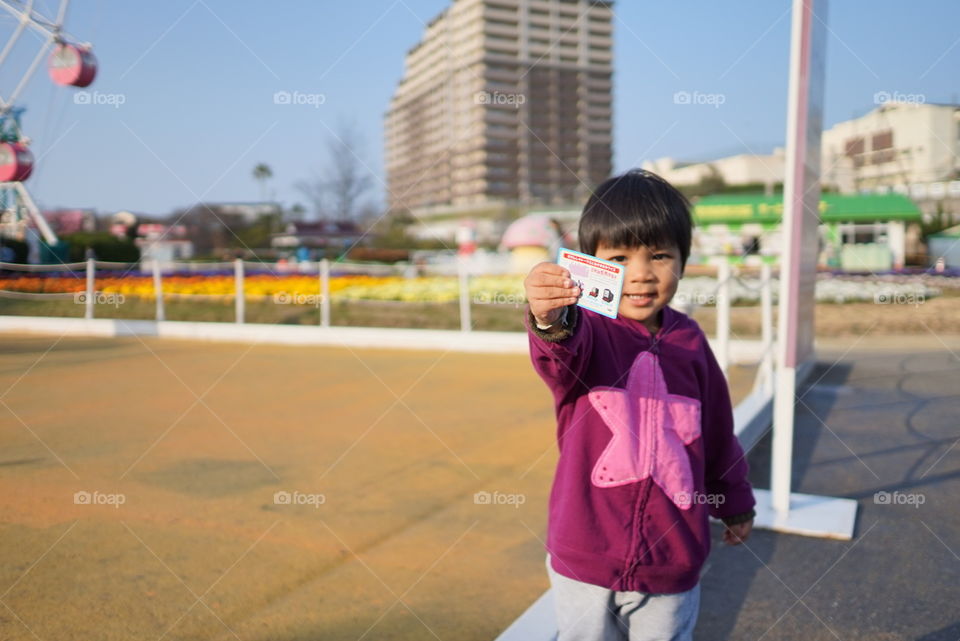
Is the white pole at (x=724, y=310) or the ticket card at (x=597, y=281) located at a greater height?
the ticket card at (x=597, y=281)

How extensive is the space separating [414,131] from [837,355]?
1777 inches

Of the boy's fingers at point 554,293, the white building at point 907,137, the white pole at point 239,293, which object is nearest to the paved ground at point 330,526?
the boy's fingers at point 554,293

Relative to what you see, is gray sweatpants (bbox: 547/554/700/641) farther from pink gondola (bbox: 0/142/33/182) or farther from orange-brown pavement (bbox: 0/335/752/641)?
pink gondola (bbox: 0/142/33/182)

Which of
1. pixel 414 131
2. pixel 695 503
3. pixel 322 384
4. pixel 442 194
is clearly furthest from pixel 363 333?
pixel 442 194

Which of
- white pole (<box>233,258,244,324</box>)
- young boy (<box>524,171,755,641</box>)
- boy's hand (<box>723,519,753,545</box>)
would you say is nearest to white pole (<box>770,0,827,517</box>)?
boy's hand (<box>723,519,753,545</box>)

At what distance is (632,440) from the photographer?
1.55 m

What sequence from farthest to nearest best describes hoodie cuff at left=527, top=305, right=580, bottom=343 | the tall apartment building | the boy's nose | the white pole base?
the tall apartment building
the white pole base
the boy's nose
hoodie cuff at left=527, top=305, right=580, bottom=343

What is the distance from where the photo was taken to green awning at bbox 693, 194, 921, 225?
2636 cm

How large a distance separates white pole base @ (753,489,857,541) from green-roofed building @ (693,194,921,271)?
20248 millimetres

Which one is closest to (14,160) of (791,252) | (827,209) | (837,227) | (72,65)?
(72,65)

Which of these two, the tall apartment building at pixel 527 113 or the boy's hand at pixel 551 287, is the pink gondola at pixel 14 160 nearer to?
the boy's hand at pixel 551 287

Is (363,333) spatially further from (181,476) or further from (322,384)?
(181,476)

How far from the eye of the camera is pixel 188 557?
2.61 meters

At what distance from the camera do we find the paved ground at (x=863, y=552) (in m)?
2.37
